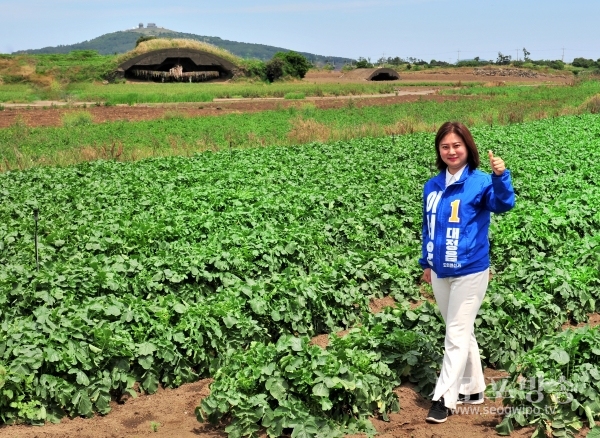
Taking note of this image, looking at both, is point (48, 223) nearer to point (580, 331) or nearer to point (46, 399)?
point (46, 399)

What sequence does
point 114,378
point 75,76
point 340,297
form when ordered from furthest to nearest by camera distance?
point 75,76 < point 340,297 < point 114,378

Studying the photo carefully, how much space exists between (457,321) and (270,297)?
2.43m

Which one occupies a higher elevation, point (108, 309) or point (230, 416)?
point (108, 309)

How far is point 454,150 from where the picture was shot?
4910 millimetres

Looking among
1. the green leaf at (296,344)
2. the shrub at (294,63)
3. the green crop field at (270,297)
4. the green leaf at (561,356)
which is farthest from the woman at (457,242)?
the shrub at (294,63)

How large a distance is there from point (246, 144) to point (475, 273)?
1696 cm

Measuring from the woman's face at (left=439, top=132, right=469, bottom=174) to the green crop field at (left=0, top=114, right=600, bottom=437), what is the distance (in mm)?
1565

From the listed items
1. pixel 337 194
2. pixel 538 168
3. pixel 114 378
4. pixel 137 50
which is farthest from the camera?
pixel 137 50

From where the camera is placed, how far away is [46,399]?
5.50 meters

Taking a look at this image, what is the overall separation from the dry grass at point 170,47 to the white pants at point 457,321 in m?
63.2

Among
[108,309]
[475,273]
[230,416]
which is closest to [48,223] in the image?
[108,309]

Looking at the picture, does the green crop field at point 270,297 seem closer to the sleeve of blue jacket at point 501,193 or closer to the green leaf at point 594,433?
the green leaf at point 594,433

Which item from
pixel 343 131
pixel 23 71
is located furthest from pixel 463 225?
pixel 23 71

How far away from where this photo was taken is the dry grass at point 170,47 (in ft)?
212
